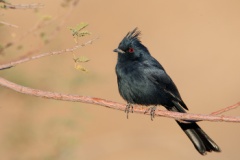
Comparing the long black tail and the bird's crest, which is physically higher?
the bird's crest

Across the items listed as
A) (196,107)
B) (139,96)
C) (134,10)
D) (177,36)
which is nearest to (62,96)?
(139,96)

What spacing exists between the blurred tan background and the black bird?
2.16 ft

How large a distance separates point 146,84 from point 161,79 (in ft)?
1.10

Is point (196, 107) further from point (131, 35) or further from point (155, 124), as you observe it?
point (131, 35)

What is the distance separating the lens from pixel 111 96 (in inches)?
552

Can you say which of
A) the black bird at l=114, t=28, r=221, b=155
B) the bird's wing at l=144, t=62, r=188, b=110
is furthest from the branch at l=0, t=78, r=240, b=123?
the bird's wing at l=144, t=62, r=188, b=110

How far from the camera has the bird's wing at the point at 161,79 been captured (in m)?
7.16

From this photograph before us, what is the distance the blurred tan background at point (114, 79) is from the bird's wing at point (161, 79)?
2.84 ft

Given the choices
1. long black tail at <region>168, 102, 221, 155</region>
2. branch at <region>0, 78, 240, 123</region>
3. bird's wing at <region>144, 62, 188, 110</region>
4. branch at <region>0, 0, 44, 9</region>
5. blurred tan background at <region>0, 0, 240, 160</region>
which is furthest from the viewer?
blurred tan background at <region>0, 0, 240, 160</region>

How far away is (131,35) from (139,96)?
34.2 inches

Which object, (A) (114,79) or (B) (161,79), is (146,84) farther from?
(A) (114,79)

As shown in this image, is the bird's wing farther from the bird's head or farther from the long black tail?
the long black tail

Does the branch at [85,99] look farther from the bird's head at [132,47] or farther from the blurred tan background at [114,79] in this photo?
the bird's head at [132,47]

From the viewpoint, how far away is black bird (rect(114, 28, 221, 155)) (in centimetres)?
683
